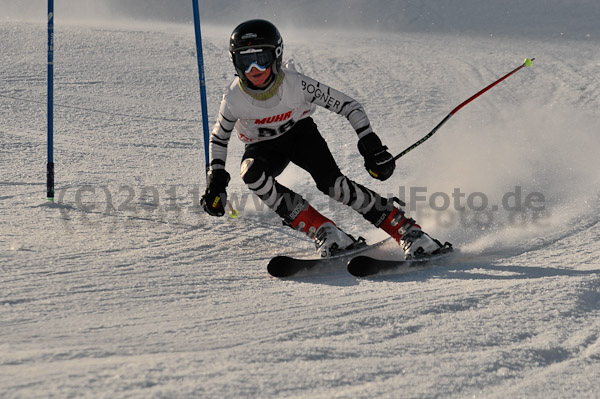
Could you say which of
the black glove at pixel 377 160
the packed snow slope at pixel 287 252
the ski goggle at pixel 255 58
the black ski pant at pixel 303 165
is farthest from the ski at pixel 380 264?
the ski goggle at pixel 255 58

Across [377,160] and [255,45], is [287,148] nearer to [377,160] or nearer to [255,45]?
[377,160]

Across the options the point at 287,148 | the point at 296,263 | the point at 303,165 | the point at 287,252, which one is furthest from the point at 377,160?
the point at 287,252

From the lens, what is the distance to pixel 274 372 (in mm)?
2389

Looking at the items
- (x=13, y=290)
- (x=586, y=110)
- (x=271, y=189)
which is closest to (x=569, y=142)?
(x=586, y=110)

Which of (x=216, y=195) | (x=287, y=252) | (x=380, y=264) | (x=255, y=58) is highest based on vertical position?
(x=255, y=58)

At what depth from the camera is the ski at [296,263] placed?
369 centimetres

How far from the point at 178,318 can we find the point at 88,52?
8786 mm

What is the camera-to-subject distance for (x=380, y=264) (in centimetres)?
368

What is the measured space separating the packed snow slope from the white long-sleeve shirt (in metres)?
0.73

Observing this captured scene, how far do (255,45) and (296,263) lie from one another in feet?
4.04

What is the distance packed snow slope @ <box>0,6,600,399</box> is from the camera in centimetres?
241

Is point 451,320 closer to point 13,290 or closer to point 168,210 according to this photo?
point 13,290

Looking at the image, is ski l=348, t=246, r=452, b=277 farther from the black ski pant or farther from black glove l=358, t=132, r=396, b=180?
black glove l=358, t=132, r=396, b=180

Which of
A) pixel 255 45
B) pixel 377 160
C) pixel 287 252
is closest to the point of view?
pixel 255 45
